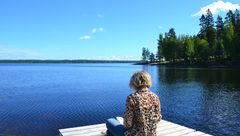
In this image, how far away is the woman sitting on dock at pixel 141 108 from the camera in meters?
6.82

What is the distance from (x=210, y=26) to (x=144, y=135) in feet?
415

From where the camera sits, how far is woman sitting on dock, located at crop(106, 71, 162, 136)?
6820mm

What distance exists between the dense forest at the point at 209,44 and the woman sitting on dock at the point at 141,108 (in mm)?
91445

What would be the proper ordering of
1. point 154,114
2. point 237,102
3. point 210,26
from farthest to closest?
point 210,26 → point 237,102 → point 154,114

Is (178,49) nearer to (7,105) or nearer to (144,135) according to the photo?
(7,105)

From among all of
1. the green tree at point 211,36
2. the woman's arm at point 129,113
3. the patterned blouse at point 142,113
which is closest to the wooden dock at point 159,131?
the patterned blouse at point 142,113

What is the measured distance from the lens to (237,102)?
28.6 m

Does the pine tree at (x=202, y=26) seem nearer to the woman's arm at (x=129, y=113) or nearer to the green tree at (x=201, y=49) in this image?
the green tree at (x=201, y=49)

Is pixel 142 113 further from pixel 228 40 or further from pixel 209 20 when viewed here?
pixel 209 20

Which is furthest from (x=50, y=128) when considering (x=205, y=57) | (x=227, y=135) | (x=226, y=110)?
(x=205, y=57)

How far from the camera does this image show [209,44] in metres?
112

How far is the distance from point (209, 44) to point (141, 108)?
4384 inches

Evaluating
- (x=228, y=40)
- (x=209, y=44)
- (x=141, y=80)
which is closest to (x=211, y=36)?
(x=209, y=44)

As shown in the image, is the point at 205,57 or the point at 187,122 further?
the point at 205,57
